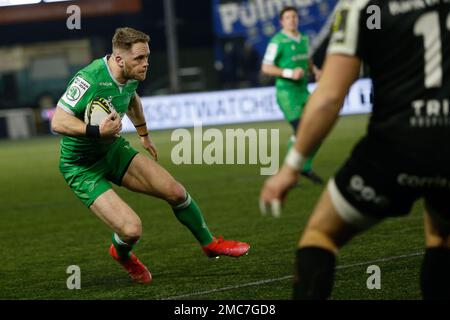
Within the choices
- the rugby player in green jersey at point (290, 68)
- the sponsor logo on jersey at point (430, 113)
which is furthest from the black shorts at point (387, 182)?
the rugby player in green jersey at point (290, 68)

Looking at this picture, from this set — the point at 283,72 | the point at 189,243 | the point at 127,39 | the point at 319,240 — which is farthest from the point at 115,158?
the point at 283,72

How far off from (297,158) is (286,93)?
8938 millimetres

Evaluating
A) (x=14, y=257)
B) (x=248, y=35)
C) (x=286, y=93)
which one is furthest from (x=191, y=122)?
(x=14, y=257)

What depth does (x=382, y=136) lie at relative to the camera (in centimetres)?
392

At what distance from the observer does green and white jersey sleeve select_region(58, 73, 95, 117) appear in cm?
676

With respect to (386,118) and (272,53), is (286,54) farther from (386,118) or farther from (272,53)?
(386,118)

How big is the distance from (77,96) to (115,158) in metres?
0.52

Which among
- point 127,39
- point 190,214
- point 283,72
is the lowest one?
point 190,214

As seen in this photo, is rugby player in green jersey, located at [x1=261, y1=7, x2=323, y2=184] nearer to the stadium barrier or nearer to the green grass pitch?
the green grass pitch

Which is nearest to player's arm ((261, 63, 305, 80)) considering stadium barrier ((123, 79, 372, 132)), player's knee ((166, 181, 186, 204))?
player's knee ((166, 181, 186, 204))

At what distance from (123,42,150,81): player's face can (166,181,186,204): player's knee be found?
77 centimetres

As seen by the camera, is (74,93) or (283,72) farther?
(283,72)

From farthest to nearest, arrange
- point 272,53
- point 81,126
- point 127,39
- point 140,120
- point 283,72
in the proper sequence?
point 272,53
point 283,72
point 140,120
point 127,39
point 81,126

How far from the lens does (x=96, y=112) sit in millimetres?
6750
